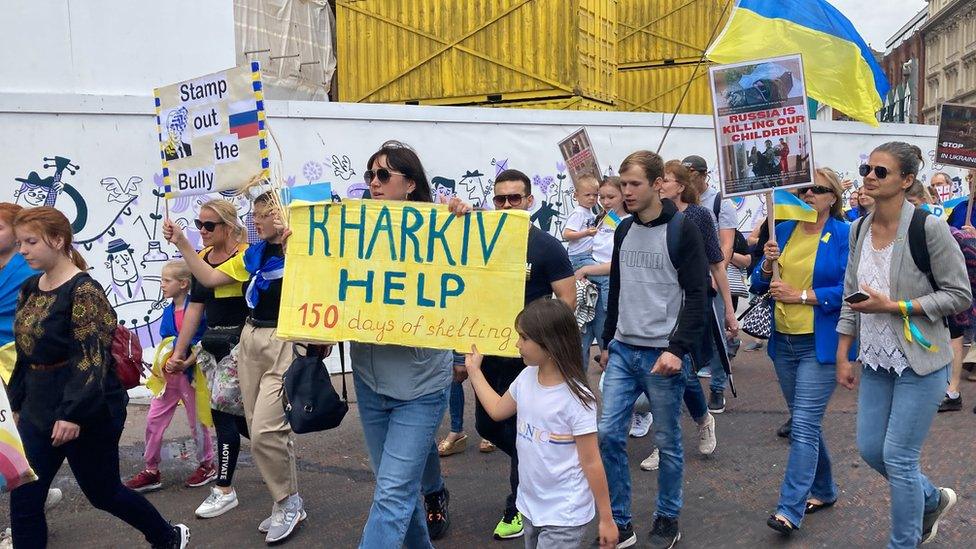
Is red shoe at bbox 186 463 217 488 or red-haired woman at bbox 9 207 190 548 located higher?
red-haired woman at bbox 9 207 190 548

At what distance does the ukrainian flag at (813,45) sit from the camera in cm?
593

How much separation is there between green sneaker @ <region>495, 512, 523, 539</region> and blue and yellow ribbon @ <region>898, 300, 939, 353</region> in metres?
2.11

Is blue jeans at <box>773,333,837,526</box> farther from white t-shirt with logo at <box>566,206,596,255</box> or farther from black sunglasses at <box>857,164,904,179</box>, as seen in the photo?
white t-shirt with logo at <box>566,206,596,255</box>

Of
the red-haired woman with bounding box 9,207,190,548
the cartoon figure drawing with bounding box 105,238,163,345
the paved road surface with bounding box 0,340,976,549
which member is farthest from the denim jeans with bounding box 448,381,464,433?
the cartoon figure drawing with bounding box 105,238,163,345

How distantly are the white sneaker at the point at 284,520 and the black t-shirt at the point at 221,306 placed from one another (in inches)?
41.1

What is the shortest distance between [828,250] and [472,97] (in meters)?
8.99

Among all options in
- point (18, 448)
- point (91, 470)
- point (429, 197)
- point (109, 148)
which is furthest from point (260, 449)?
point (109, 148)

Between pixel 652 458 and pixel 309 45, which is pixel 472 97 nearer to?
pixel 309 45

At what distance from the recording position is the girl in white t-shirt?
10.7ft

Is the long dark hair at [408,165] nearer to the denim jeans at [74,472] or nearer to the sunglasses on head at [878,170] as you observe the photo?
the denim jeans at [74,472]

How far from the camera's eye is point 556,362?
3.32m

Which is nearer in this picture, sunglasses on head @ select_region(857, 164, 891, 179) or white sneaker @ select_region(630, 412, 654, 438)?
sunglasses on head @ select_region(857, 164, 891, 179)

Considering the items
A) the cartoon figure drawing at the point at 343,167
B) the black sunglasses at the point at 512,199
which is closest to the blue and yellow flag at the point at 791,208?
the black sunglasses at the point at 512,199

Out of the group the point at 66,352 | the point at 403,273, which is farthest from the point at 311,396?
the point at 66,352
